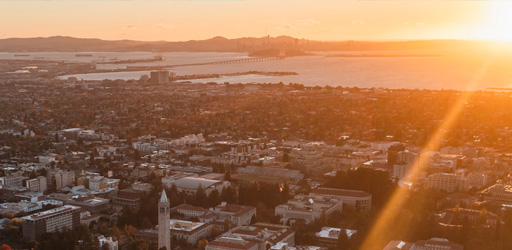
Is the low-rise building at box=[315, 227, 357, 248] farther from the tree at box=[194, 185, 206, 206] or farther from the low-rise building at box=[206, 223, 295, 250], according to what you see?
the tree at box=[194, 185, 206, 206]

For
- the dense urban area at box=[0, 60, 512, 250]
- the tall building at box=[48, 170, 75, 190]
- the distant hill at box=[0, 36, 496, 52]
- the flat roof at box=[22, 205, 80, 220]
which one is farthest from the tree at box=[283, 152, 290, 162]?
the distant hill at box=[0, 36, 496, 52]

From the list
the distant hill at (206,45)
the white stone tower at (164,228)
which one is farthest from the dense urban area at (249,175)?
the distant hill at (206,45)

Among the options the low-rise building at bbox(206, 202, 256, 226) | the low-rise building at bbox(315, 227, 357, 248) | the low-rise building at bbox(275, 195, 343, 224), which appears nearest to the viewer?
the low-rise building at bbox(315, 227, 357, 248)

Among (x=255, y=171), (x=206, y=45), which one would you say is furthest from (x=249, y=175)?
(x=206, y=45)

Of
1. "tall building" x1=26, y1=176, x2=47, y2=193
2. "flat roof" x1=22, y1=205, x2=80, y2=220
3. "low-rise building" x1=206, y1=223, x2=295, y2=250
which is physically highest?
"flat roof" x1=22, y1=205, x2=80, y2=220

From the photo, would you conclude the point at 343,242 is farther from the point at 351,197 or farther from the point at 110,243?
the point at 110,243

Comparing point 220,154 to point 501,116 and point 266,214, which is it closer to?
point 266,214

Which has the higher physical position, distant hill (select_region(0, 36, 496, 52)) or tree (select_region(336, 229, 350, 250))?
distant hill (select_region(0, 36, 496, 52))
